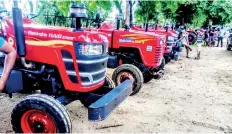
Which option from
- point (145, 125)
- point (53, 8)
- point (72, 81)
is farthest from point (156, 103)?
point (53, 8)

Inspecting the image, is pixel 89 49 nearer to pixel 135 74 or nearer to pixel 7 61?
pixel 7 61

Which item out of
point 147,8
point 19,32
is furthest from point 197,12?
point 19,32

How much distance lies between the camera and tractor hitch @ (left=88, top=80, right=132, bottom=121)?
3.03 metres

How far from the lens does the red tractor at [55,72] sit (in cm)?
314

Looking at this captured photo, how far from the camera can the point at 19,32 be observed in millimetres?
3375

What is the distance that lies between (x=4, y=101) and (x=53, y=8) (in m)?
12.7

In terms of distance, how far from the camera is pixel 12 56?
10.4 ft

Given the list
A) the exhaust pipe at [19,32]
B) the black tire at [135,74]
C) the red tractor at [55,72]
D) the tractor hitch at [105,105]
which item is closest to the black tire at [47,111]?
the red tractor at [55,72]

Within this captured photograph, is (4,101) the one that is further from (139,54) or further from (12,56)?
(139,54)

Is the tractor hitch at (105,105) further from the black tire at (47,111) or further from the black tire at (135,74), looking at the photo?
the black tire at (135,74)

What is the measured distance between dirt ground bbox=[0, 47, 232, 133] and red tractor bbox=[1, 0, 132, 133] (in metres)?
0.79

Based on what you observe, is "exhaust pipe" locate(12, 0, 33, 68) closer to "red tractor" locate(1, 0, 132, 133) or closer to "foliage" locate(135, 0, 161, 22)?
"red tractor" locate(1, 0, 132, 133)

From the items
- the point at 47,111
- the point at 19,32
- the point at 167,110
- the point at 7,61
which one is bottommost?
the point at 167,110

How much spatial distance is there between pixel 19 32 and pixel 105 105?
56.1 inches
